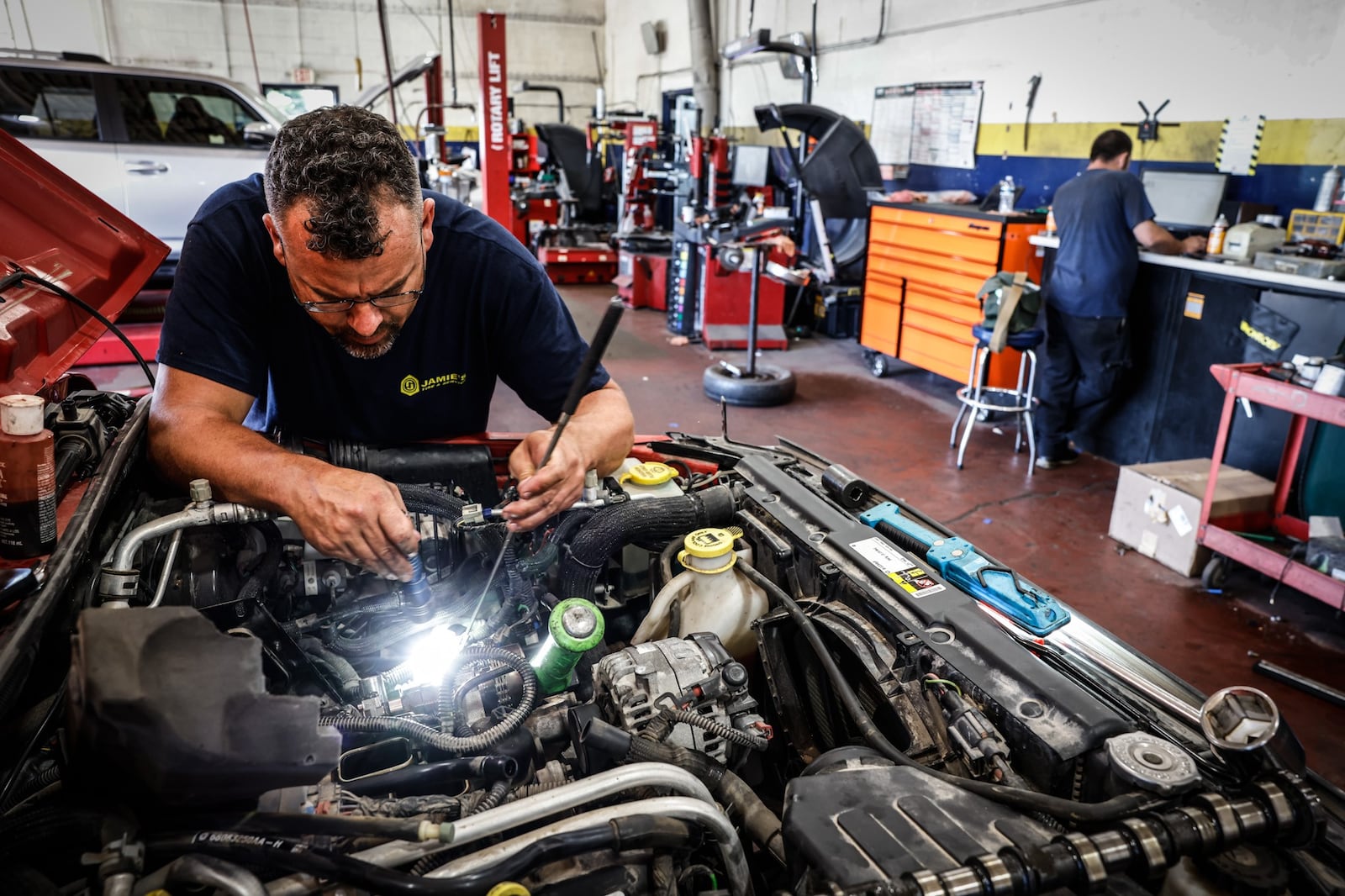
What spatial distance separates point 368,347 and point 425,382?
180 mm

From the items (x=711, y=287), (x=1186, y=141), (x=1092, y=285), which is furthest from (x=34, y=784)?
(x=711, y=287)

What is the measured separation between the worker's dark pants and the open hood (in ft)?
13.2

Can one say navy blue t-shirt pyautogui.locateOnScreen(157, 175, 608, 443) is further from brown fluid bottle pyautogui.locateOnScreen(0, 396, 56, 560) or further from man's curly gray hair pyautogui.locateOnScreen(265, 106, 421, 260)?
brown fluid bottle pyautogui.locateOnScreen(0, 396, 56, 560)

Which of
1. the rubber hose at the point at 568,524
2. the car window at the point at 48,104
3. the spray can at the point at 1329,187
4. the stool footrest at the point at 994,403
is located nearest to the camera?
the rubber hose at the point at 568,524

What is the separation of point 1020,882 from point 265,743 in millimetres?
752

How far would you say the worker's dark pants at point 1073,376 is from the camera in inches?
165

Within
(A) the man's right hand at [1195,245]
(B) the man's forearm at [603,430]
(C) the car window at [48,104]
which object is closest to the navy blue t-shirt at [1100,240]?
(A) the man's right hand at [1195,245]

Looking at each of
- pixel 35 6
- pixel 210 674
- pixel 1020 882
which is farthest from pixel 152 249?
pixel 35 6

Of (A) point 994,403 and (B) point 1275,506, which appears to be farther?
(A) point 994,403

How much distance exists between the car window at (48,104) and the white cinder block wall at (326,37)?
6.58m

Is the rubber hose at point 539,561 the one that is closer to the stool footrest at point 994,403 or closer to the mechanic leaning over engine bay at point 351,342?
the mechanic leaning over engine bay at point 351,342

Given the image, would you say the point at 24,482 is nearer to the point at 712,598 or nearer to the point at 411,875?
the point at 411,875

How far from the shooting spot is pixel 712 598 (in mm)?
1385

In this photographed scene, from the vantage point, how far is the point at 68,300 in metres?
1.47
